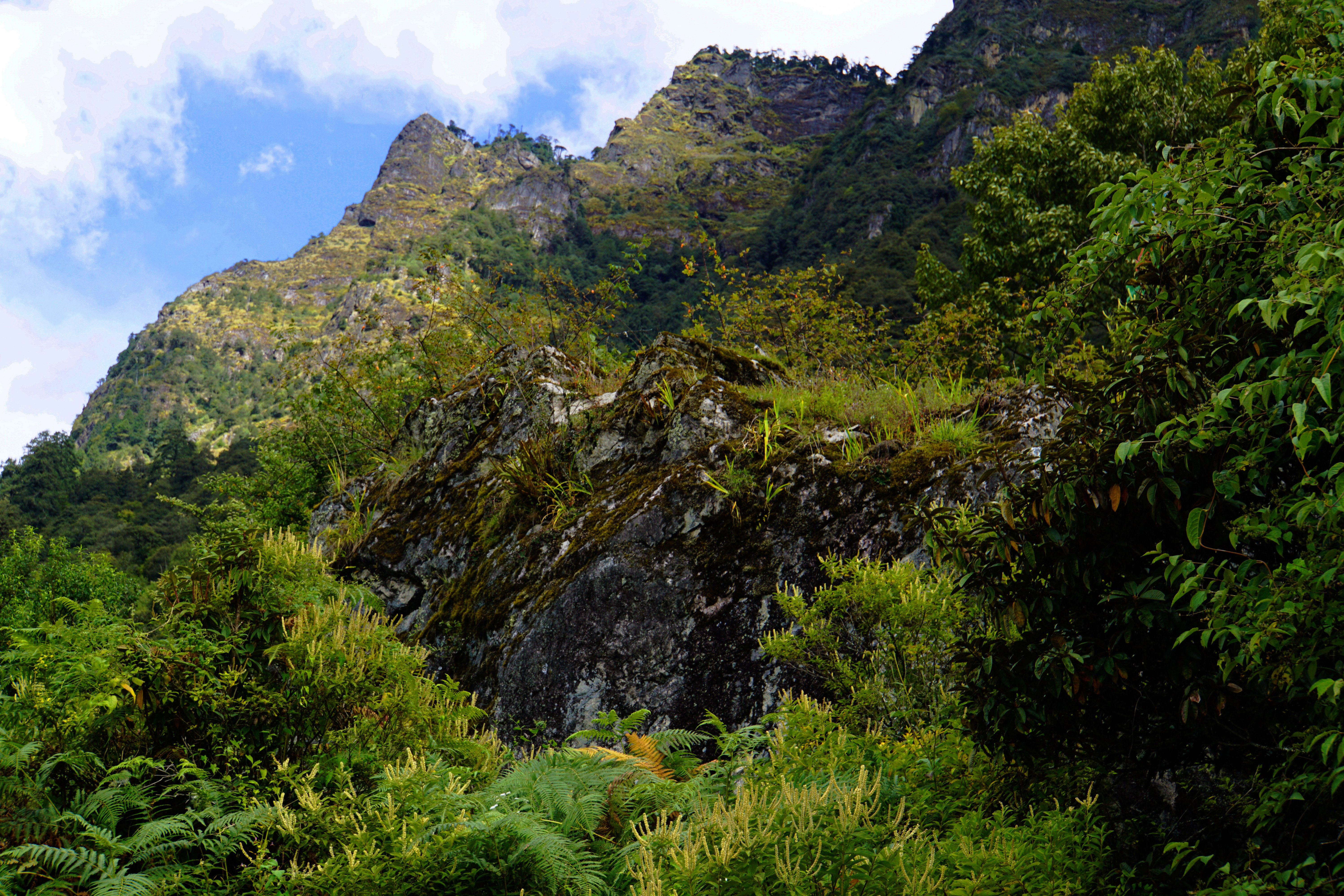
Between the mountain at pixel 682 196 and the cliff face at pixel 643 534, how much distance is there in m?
2.66

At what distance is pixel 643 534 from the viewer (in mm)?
5445

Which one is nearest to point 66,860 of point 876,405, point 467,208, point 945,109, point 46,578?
point 876,405

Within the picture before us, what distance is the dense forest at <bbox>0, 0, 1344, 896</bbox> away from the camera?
200cm

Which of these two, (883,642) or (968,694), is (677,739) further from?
(968,694)

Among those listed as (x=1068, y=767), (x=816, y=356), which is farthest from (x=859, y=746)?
(x=816, y=356)

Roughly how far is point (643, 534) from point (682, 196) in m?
106

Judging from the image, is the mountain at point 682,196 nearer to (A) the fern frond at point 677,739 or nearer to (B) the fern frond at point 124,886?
(A) the fern frond at point 677,739

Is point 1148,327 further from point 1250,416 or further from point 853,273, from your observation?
point 853,273

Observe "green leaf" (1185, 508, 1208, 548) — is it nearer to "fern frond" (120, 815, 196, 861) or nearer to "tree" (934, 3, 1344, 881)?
"tree" (934, 3, 1344, 881)

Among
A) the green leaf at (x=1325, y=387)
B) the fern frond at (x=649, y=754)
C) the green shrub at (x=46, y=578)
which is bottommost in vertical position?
the fern frond at (x=649, y=754)

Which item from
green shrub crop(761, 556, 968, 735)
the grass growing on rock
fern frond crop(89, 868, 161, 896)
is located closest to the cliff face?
the grass growing on rock

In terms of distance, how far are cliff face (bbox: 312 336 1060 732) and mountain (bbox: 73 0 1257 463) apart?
8.71 ft

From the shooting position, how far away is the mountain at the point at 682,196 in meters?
52.0

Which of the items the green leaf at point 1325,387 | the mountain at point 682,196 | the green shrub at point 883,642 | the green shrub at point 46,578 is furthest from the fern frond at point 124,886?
the green shrub at point 46,578
